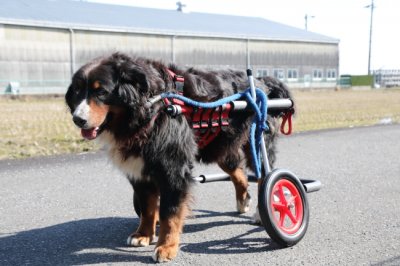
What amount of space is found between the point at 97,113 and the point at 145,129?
Result: 0.43m

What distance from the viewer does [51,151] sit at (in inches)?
391

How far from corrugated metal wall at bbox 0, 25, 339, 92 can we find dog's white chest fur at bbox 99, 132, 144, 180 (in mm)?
21966

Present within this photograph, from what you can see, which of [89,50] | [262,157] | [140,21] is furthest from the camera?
[140,21]

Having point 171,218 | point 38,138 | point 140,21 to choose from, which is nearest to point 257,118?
point 171,218

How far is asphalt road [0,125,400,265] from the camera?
4.28 m

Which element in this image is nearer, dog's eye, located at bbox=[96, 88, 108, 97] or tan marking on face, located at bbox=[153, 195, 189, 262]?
dog's eye, located at bbox=[96, 88, 108, 97]

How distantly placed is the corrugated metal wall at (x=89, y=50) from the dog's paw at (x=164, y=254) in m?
22.3

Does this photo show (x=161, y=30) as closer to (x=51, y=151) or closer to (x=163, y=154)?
(x=51, y=151)

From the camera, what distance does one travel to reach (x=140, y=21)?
135 feet

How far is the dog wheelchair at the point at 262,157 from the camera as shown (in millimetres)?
4289

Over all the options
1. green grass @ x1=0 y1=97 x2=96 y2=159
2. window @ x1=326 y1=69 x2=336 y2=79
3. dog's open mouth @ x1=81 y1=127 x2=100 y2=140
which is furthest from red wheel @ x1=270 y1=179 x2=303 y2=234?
window @ x1=326 y1=69 x2=336 y2=79

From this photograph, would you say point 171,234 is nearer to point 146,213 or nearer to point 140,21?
point 146,213

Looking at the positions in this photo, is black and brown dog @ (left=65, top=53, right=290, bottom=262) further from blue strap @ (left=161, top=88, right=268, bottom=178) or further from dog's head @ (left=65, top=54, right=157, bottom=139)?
Result: blue strap @ (left=161, top=88, right=268, bottom=178)

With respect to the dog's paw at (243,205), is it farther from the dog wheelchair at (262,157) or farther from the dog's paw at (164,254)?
the dog's paw at (164,254)
